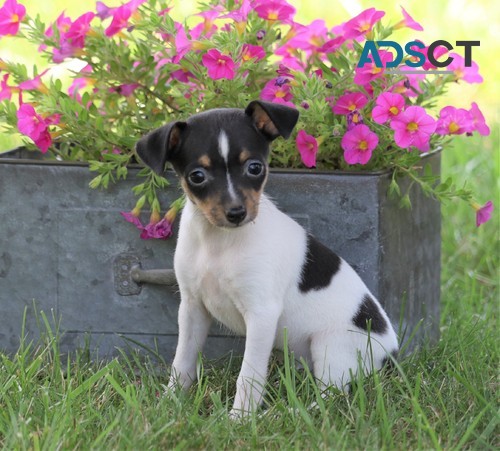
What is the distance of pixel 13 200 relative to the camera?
136 inches

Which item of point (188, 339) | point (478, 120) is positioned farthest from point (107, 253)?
point (478, 120)

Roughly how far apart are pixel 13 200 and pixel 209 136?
3.08 feet

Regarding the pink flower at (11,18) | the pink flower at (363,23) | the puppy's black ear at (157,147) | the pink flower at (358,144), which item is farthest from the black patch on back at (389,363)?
the pink flower at (11,18)

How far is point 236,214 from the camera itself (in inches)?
110

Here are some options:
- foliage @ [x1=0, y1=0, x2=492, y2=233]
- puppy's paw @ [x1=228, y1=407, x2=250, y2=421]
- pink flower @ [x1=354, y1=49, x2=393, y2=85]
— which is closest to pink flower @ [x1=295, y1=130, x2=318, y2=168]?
foliage @ [x1=0, y1=0, x2=492, y2=233]

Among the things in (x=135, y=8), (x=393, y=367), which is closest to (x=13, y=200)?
(x=135, y=8)

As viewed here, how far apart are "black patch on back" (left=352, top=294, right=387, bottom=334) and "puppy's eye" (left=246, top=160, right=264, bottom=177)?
58cm

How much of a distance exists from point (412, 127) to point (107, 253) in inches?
43.9

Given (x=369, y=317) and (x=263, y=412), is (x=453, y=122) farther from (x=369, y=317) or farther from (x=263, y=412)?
(x=263, y=412)

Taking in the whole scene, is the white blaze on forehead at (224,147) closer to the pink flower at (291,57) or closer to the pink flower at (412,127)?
the pink flower at (412,127)

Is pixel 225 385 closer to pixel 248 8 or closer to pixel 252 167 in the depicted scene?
pixel 252 167

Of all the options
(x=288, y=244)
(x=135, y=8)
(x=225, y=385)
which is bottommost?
(x=225, y=385)

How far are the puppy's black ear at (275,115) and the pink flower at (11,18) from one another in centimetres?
102

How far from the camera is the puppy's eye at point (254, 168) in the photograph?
113 inches
